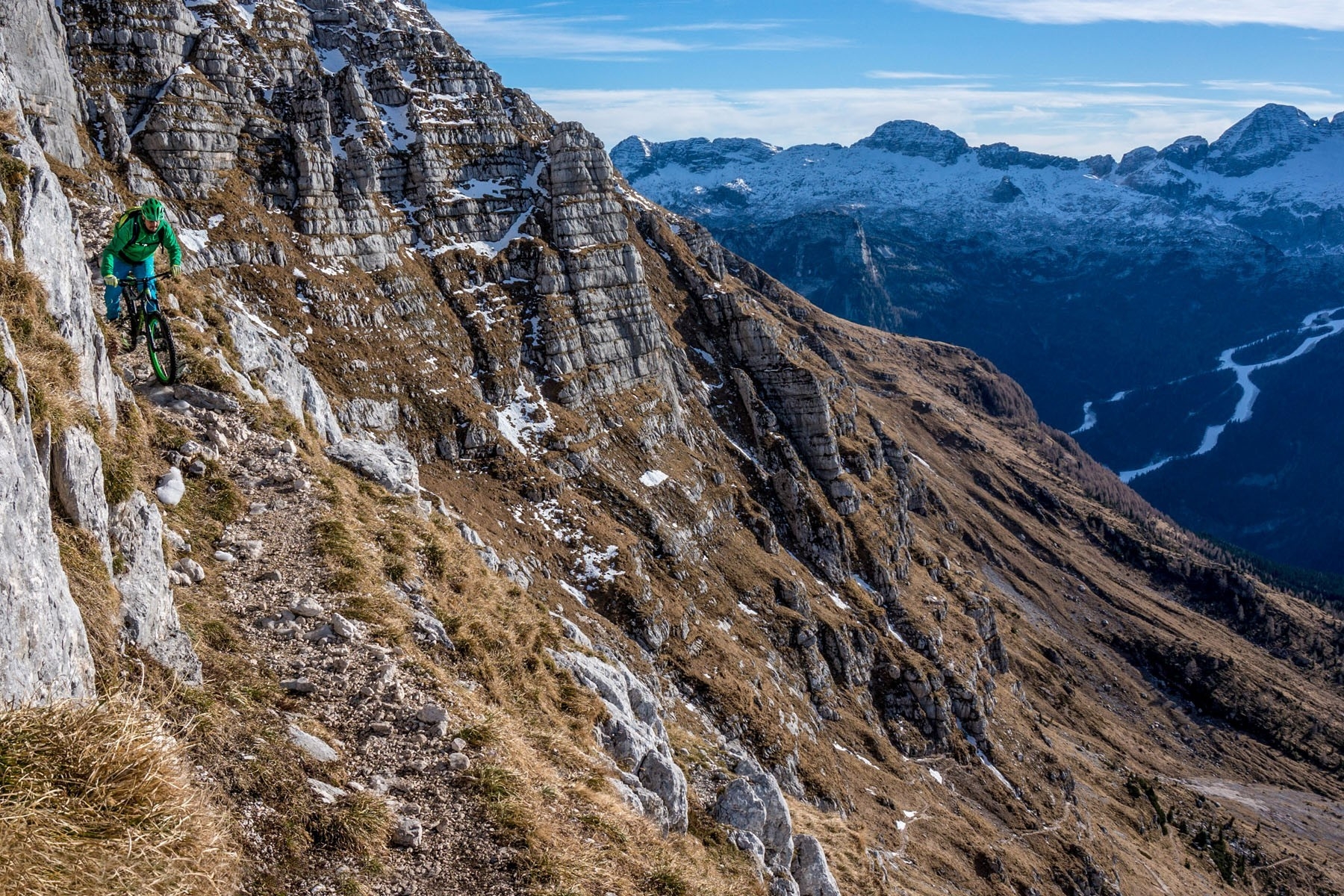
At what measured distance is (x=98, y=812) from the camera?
31.9 feet

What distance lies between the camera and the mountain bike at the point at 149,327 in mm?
22828

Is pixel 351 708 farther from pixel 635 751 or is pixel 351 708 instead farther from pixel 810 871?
pixel 810 871

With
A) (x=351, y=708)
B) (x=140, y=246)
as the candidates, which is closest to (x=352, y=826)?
(x=351, y=708)

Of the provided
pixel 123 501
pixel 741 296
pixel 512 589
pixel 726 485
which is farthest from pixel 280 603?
pixel 741 296

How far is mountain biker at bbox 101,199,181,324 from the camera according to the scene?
22.3 meters

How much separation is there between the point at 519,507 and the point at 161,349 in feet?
183

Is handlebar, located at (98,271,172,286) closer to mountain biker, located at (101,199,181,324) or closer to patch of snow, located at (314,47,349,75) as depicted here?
mountain biker, located at (101,199,181,324)

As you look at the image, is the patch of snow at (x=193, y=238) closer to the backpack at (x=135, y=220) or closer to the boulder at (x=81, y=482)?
the backpack at (x=135, y=220)

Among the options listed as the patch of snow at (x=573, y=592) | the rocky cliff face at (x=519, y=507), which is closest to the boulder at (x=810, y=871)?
the rocky cliff face at (x=519, y=507)

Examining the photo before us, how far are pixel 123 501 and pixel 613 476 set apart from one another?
7731 cm

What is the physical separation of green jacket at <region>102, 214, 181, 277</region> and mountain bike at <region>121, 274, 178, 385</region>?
54cm

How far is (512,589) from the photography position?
103ft

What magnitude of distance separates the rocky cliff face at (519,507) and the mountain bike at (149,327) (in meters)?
0.90

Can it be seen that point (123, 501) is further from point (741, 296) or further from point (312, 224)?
point (741, 296)
